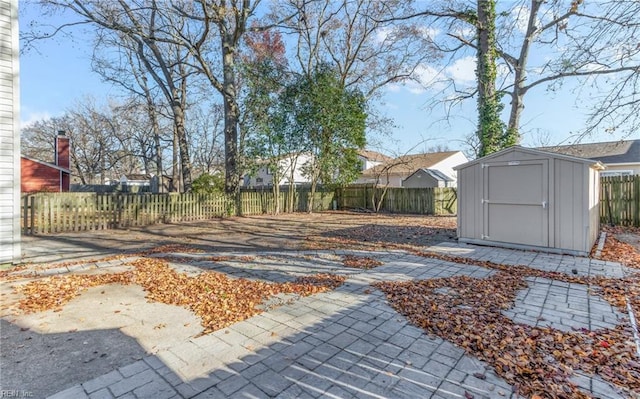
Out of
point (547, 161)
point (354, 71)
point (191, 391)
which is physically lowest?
point (191, 391)

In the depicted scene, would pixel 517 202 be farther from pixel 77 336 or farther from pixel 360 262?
pixel 77 336

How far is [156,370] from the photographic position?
240 cm

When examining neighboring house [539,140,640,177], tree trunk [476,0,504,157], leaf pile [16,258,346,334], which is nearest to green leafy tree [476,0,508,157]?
tree trunk [476,0,504,157]

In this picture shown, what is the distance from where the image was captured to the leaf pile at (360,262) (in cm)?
564

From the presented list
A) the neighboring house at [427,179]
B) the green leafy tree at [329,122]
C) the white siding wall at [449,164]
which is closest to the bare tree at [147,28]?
the green leafy tree at [329,122]

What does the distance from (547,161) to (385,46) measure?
49.3 ft

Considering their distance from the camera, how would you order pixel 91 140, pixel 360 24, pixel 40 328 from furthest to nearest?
pixel 91 140, pixel 360 24, pixel 40 328

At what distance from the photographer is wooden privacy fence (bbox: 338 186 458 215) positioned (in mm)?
16359

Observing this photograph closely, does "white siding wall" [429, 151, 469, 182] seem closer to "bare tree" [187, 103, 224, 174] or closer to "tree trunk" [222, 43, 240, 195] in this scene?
"tree trunk" [222, 43, 240, 195]

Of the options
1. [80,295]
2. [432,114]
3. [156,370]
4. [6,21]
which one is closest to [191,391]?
[156,370]

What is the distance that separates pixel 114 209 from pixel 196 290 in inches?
327

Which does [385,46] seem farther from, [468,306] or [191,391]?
[191,391]

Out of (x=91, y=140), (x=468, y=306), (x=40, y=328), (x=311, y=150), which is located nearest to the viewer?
(x=40, y=328)

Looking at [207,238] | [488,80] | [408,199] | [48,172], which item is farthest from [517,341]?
[48,172]
